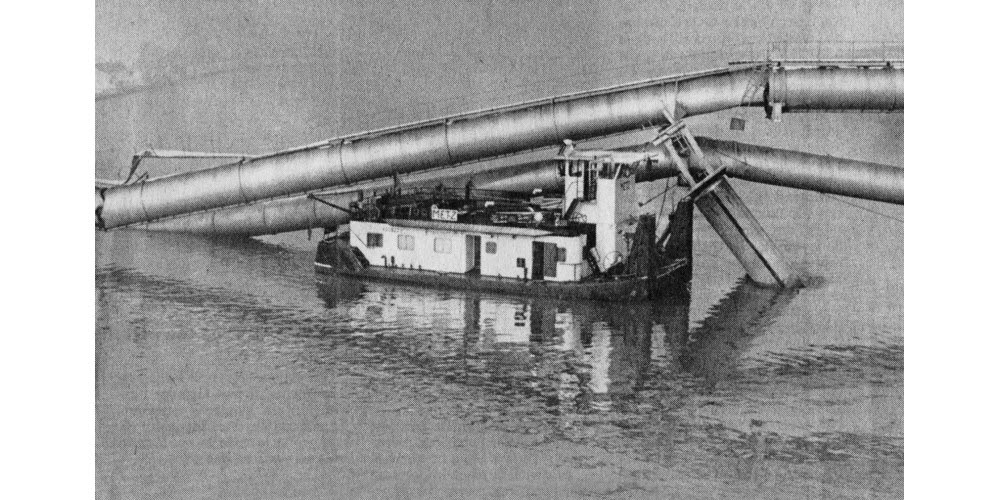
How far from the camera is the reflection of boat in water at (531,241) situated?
14539 mm

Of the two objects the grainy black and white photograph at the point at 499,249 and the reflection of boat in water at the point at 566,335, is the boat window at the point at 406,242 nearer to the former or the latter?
the grainy black and white photograph at the point at 499,249

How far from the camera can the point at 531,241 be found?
14.6 m

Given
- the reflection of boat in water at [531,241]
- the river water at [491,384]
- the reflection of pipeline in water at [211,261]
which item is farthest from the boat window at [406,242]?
the reflection of pipeline in water at [211,261]

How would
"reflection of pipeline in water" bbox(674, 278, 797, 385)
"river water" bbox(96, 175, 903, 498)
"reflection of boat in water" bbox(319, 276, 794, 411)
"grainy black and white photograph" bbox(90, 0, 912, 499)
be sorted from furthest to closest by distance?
"reflection of pipeline in water" bbox(674, 278, 797, 385), "reflection of boat in water" bbox(319, 276, 794, 411), "grainy black and white photograph" bbox(90, 0, 912, 499), "river water" bbox(96, 175, 903, 498)

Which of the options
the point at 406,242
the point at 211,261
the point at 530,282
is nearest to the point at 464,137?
the point at 406,242

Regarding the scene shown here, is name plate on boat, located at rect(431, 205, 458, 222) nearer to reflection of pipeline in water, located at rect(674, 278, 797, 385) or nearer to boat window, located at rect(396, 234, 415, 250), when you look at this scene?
boat window, located at rect(396, 234, 415, 250)

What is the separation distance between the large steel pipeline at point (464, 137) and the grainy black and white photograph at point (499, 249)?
28 millimetres

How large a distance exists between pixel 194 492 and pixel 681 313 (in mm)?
4530

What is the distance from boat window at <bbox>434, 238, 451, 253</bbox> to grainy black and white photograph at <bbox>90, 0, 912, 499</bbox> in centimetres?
2

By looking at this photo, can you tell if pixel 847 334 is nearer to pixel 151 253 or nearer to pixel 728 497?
pixel 728 497

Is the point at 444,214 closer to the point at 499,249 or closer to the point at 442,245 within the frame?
the point at 442,245

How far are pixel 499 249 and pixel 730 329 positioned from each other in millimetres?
2281

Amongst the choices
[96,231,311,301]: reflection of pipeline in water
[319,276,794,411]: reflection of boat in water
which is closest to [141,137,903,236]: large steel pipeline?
[96,231,311,301]: reflection of pipeline in water

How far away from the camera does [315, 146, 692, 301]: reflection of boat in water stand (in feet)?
47.7
